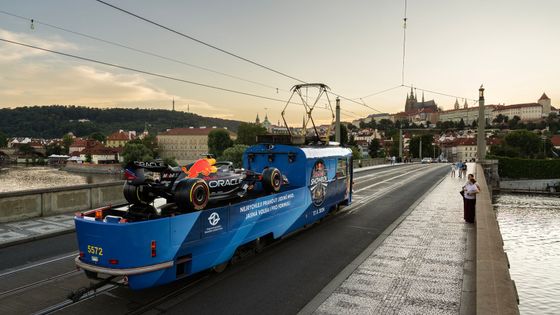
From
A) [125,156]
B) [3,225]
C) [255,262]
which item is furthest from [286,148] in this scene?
[125,156]

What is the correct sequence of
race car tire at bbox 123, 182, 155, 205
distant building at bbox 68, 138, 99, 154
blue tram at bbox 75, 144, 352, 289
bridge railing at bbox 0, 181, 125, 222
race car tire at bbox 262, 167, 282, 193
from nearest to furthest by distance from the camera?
blue tram at bbox 75, 144, 352, 289, race car tire at bbox 123, 182, 155, 205, race car tire at bbox 262, 167, 282, 193, bridge railing at bbox 0, 181, 125, 222, distant building at bbox 68, 138, 99, 154

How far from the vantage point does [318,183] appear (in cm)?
1267

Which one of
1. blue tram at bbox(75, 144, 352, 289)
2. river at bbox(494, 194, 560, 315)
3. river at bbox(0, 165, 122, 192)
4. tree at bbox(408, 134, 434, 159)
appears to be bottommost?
river at bbox(0, 165, 122, 192)

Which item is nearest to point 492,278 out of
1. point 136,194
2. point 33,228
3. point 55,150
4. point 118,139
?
point 136,194

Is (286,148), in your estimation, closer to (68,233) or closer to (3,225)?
(68,233)

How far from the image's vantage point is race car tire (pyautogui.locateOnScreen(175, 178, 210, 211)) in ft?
23.9

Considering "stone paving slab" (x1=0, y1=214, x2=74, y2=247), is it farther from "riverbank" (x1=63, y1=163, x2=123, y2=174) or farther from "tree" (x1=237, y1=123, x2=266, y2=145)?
"tree" (x1=237, y1=123, x2=266, y2=145)

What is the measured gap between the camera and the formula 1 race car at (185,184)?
7.38 metres

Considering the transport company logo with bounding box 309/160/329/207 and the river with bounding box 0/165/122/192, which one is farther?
the river with bounding box 0/165/122/192

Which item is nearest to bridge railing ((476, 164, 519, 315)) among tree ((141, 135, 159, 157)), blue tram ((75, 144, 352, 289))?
blue tram ((75, 144, 352, 289))

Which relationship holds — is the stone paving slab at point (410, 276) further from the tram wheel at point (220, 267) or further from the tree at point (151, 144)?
the tree at point (151, 144)

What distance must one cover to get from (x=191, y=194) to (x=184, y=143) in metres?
177

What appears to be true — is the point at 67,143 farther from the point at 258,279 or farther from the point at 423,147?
the point at 258,279

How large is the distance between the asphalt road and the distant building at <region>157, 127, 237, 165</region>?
164 metres
